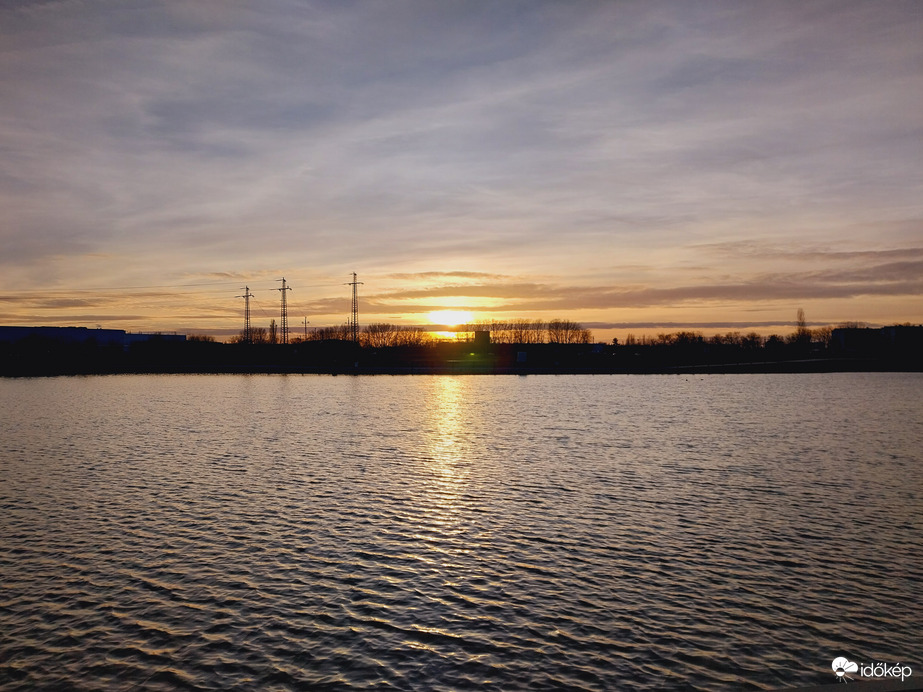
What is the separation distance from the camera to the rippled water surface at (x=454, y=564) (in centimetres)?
1698

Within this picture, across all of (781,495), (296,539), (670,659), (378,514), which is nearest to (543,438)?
(781,495)

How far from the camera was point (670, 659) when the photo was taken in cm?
1705

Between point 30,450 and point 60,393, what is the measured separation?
77706 mm

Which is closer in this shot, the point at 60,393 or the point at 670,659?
the point at 670,659

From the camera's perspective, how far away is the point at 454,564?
81.1 ft

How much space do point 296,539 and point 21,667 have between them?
12.0 metres

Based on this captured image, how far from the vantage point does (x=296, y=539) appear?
2769 cm

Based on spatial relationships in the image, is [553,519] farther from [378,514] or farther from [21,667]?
[21,667]

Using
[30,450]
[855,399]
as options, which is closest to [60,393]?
[30,450]

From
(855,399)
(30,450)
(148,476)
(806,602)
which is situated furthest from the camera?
(855,399)

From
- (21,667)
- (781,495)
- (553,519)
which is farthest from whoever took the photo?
(781,495)

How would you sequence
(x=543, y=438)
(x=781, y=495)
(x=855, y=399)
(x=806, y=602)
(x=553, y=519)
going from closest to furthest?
(x=806, y=602)
(x=553, y=519)
(x=781, y=495)
(x=543, y=438)
(x=855, y=399)

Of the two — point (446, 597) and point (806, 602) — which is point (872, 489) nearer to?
point (806, 602)

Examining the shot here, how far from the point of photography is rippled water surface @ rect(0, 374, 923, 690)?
17.0 metres
